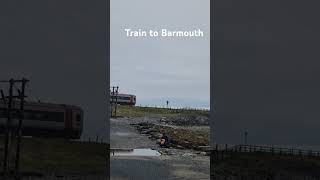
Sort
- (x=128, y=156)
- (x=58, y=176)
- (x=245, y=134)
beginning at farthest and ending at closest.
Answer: (x=245, y=134) < (x=128, y=156) < (x=58, y=176)

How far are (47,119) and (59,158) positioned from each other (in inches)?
183

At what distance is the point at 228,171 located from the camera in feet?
166

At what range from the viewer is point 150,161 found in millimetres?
41062

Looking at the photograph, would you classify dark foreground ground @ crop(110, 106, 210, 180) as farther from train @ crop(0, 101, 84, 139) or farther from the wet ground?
train @ crop(0, 101, 84, 139)

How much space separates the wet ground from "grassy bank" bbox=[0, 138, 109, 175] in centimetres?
227

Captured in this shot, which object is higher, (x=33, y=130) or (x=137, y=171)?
(x=33, y=130)

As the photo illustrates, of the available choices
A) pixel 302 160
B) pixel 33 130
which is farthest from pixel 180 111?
pixel 302 160

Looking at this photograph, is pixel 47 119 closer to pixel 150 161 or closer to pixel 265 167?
pixel 150 161

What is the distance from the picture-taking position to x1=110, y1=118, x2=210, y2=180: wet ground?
1561 inches

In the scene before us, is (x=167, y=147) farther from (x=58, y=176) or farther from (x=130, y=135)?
(x=58, y=176)

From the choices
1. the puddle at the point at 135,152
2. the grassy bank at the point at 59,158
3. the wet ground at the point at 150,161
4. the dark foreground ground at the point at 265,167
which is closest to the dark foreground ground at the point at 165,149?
the wet ground at the point at 150,161

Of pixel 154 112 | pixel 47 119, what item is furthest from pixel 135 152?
pixel 154 112

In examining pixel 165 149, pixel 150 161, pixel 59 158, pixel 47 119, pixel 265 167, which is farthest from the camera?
pixel 265 167

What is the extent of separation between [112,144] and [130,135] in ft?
6.68
